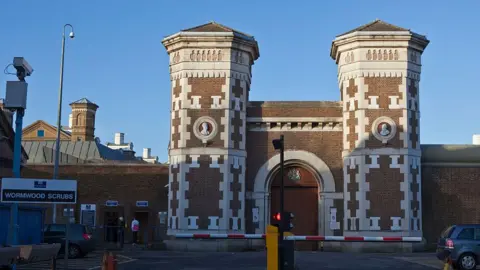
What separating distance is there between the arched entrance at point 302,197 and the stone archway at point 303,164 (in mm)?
362

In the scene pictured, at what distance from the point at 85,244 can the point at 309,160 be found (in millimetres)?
11458

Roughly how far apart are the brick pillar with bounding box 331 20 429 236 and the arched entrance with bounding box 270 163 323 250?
1.94 m

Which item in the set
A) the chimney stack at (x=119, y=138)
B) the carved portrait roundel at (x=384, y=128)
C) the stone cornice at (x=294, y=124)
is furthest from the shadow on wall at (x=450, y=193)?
the chimney stack at (x=119, y=138)

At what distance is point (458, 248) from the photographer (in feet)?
76.5

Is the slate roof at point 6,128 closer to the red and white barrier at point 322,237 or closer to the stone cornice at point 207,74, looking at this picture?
the stone cornice at point 207,74

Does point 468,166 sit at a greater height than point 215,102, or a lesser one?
lesser

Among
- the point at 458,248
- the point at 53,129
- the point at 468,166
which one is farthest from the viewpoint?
the point at 53,129

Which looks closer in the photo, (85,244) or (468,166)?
(85,244)

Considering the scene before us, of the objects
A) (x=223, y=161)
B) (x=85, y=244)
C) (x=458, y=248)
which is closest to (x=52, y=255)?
(x=85, y=244)

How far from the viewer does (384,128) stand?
109 feet

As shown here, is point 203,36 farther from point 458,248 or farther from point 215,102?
point 458,248

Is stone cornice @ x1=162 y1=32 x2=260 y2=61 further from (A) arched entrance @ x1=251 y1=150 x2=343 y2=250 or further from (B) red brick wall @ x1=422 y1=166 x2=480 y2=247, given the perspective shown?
(B) red brick wall @ x1=422 y1=166 x2=480 y2=247

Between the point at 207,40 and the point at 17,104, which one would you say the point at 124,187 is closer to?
the point at 207,40

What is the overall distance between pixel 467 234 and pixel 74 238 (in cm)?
1516
